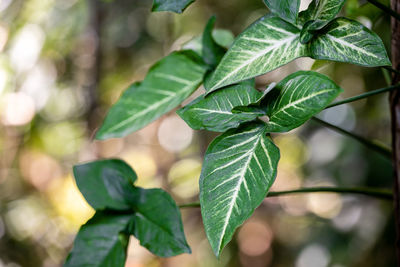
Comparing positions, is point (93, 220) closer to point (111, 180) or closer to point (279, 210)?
point (111, 180)

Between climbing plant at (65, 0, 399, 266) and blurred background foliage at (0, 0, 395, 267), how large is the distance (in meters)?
0.91

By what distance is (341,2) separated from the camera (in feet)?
1.09

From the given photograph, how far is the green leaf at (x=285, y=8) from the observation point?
353mm

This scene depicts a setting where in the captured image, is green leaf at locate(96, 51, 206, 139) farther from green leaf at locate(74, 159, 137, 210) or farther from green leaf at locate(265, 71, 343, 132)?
green leaf at locate(265, 71, 343, 132)

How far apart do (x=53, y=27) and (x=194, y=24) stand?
0.69 metres

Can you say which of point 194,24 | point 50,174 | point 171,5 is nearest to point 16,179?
point 50,174

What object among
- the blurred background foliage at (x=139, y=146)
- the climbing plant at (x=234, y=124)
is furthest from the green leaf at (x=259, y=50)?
the blurred background foliage at (x=139, y=146)

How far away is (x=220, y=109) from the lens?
0.36 metres

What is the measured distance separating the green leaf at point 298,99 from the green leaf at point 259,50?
26 mm

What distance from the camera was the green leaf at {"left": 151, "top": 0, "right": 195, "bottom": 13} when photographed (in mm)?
372

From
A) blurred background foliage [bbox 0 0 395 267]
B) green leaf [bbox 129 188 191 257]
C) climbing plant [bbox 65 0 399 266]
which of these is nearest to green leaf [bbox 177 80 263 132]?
climbing plant [bbox 65 0 399 266]

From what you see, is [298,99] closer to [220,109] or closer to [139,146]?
[220,109]

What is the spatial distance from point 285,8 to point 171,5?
0.10 meters

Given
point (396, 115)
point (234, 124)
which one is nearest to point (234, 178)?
point (234, 124)
